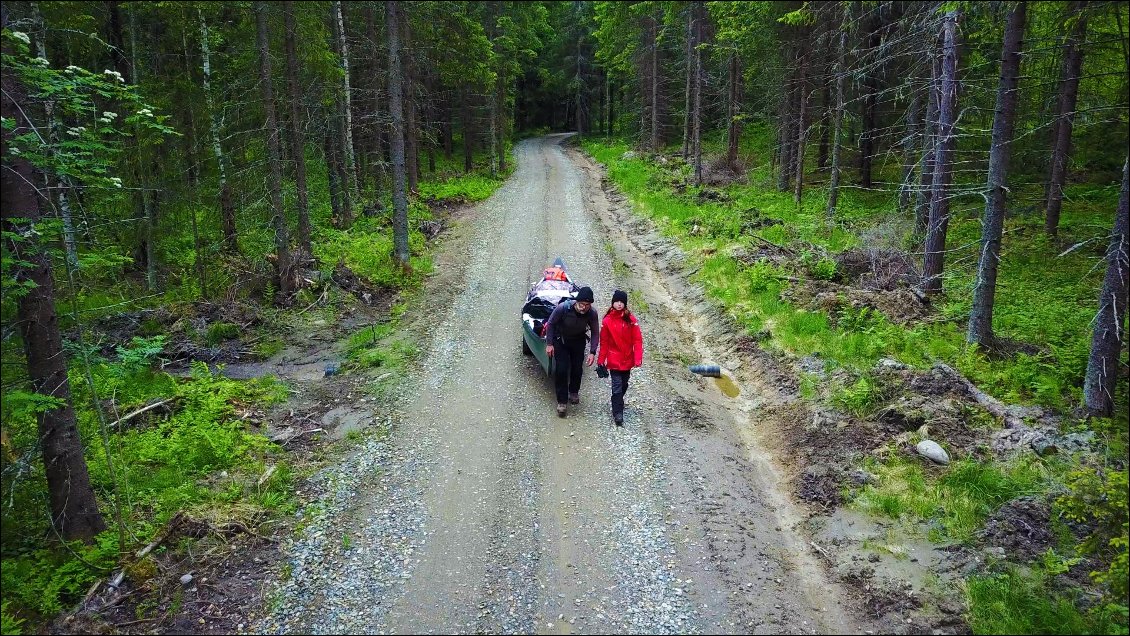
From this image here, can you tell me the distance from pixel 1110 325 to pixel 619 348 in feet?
19.9

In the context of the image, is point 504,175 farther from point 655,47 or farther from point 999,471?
point 999,471

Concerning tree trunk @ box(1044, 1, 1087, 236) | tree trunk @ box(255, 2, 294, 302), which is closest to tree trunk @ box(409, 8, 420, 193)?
tree trunk @ box(255, 2, 294, 302)

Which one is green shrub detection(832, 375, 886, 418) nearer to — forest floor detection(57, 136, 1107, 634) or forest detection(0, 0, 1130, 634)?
forest detection(0, 0, 1130, 634)

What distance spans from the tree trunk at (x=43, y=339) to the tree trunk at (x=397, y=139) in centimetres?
1053

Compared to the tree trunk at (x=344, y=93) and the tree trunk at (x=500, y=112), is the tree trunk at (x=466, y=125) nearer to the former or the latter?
the tree trunk at (x=500, y=112)

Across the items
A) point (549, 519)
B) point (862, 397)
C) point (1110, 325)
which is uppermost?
point (1110, 325)

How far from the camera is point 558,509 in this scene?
720 centimetres

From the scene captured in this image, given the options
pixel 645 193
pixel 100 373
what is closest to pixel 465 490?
pixel 100 373

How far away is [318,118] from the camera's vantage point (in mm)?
20219

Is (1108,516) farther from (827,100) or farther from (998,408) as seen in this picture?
(827,100)

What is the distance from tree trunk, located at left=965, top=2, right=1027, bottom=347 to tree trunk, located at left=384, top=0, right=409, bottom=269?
12.8 m

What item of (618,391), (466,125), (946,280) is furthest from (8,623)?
(466,125)

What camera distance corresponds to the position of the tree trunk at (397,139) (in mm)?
16016

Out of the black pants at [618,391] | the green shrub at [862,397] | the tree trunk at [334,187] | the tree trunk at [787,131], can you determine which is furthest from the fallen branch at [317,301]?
the tree trunk at [787,131]
